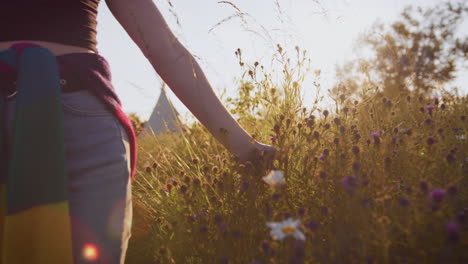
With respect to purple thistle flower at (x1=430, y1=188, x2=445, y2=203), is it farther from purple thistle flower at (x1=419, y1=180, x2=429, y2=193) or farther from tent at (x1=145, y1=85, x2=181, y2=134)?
tent at (x1=145, y1=85, x2=181, y2=134)

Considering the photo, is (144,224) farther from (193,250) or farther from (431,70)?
(431,70)

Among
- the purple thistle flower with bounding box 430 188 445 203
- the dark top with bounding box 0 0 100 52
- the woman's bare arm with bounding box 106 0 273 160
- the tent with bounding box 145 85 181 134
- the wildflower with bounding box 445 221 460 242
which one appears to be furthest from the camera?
the tent with bounding box 145 85 181 134

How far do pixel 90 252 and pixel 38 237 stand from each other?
154mm

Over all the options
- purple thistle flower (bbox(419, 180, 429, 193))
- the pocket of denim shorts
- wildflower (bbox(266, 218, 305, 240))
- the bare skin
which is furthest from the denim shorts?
purple thistle flower (bbox(419, 180, 429, 193))

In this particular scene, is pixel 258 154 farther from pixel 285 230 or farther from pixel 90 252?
pixel 90 252

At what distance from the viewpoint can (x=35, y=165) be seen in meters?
0.98

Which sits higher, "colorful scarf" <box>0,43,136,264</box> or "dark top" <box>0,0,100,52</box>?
"dark top" <box>0,0,100,52</box>

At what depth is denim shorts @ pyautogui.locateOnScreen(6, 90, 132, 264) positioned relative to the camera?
1.00 m

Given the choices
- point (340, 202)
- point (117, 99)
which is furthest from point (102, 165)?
point (340, 202)

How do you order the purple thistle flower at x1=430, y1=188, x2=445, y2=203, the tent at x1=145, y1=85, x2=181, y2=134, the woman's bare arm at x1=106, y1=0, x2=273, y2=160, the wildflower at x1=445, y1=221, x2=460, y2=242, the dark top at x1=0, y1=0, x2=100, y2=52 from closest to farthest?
the wildflower at x1=445, y1=221, x2=460, y2=242
the purple thistle flower at x1=430, y1=188, x2=445, y2=203
the dark top at x1=0, y1=0, x2=100, y2=52
the woman's bare arm at x1=106, y1=0, x2=273, y2=160
the tent at x1=145, y1=85, x2=181, y2=134

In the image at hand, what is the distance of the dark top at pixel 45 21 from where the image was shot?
1.11 metres

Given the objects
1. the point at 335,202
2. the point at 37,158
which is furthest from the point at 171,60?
the point at 335,202

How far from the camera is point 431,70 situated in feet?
65.6

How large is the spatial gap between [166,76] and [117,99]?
24 centimetres
